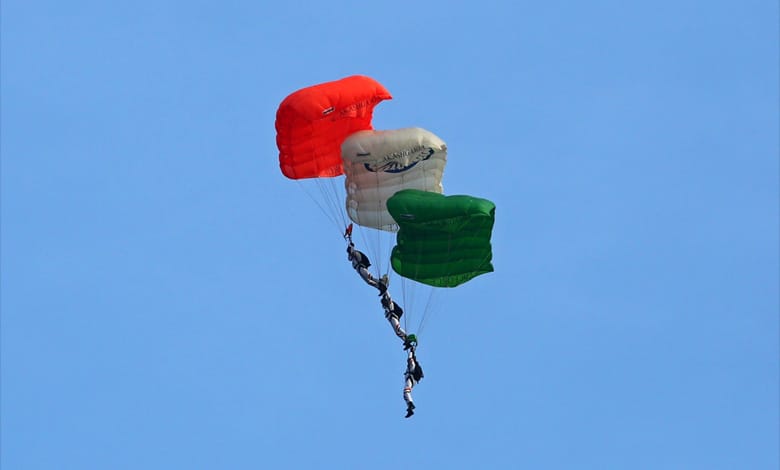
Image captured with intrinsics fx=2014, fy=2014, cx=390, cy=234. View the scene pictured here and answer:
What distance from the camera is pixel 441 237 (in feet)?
147

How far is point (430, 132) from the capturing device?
46.3m

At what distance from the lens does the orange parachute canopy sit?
45.9 m

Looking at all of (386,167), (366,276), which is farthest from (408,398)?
(386,167)

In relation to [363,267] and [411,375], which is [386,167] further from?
[411,375]

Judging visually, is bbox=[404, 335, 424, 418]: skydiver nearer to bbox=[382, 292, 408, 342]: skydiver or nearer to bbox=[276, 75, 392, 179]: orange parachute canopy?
bbox=[382, 292, 408, 342]: skydiver

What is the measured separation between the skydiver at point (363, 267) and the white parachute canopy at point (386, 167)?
858mm

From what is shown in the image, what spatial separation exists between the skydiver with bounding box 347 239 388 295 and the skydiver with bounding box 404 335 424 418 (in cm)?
158

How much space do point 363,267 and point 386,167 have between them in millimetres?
2502

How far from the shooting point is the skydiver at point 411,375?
1751 inches

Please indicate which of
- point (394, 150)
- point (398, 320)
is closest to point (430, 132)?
point (394, 150)

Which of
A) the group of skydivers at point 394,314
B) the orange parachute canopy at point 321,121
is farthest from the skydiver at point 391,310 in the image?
the orange parachute canopy at point 321,121

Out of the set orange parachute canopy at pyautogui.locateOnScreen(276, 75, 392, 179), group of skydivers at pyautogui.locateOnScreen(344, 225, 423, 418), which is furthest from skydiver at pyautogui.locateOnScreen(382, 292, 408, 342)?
orange parachute canopy at pyautogui.locateOnScreen(276, 75, 392, 179)

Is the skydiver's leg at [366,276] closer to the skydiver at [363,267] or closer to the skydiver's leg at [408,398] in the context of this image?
the skydiver at [363,267]

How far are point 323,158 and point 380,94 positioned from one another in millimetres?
2037
